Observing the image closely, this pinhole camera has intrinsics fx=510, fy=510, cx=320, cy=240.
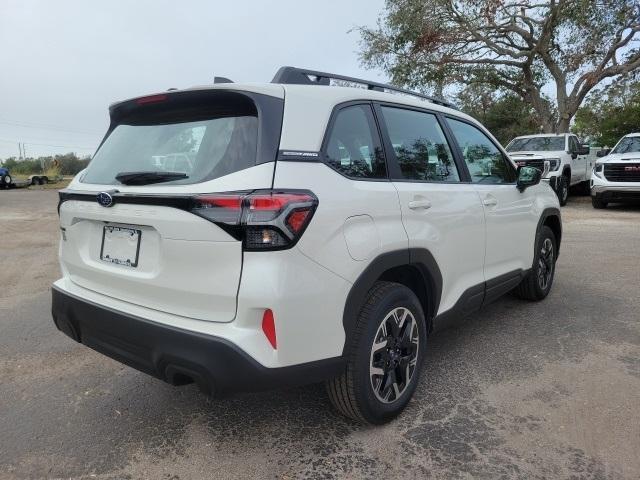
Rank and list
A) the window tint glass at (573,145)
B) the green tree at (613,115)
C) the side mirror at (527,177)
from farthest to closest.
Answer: the green tree at (613,115) → the window tint glass at (573,145) → the side mirror at (527,177)

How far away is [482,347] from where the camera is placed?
3877 mm

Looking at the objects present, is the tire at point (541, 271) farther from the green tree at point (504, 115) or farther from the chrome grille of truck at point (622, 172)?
the green tree at point (504, 115)

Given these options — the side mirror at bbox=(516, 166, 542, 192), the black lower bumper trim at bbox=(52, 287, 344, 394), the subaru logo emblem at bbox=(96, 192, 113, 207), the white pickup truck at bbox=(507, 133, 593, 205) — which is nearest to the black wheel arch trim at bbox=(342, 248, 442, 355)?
the black lower bumper trim at bbox=(52, 287, 344, 394)

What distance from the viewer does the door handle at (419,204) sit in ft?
9.28

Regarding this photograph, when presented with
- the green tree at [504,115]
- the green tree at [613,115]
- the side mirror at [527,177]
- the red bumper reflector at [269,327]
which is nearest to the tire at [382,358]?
the red bumper reflector at [269,327]

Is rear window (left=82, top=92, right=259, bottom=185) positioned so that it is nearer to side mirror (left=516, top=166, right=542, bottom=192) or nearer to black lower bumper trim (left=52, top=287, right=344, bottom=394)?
black lower bumper trim (left=52, top=287, right=344, bottom=394)

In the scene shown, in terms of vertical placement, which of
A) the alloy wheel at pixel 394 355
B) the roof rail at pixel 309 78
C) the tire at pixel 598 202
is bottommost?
the alloy wheel at pixel 394 355

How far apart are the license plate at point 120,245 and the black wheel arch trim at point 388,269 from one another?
1047 millimetres

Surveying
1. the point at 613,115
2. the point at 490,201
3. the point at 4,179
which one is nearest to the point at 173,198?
the point at 490,201

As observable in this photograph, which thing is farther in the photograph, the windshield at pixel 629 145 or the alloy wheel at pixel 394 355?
the windshield at pixel 629 145

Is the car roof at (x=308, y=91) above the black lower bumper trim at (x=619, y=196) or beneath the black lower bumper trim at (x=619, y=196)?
above

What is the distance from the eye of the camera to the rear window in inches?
89.3

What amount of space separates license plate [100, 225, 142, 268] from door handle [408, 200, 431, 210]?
1.43 m

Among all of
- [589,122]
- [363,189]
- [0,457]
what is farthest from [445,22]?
[589,122]
